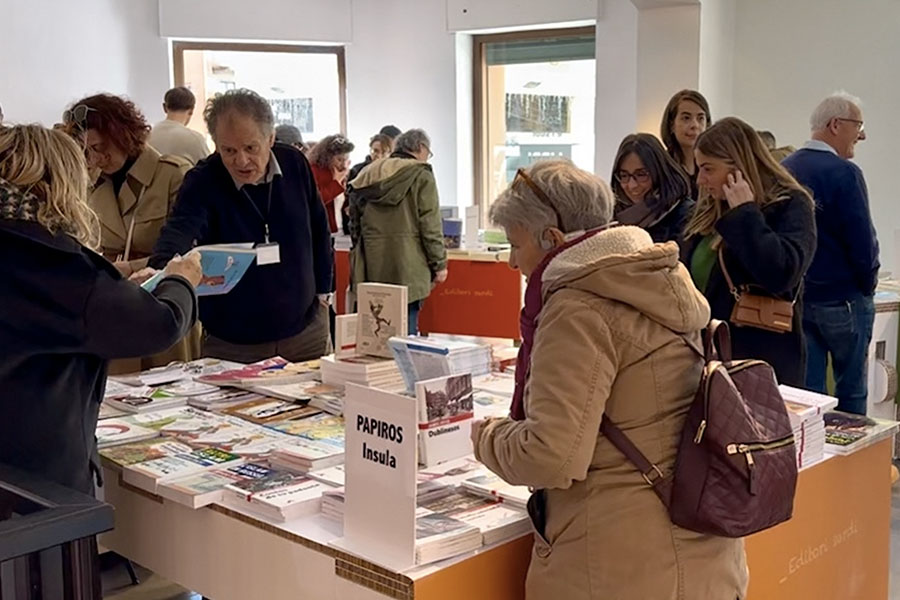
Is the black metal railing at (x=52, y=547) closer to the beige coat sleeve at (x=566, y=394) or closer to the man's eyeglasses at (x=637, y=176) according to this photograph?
the beige coat sleeve at (x=566, y=394)

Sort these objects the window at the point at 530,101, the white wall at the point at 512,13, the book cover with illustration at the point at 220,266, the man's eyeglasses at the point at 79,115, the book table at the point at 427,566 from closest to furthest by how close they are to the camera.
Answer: the book table at the point at 427,566 < the book cover with illustration at the point at 220,266 < the man's eyeglasses at the point at 79,115 < the white wall at the point at 512,13 < the window at the point at 530,101

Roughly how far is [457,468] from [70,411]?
76cm

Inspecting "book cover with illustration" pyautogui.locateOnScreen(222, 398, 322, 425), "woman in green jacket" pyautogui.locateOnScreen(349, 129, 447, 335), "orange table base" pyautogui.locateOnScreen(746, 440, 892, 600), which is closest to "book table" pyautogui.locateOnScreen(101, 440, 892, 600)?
"orange table base" pyautogui.locateOnScreen(746, 440, 892, 600)

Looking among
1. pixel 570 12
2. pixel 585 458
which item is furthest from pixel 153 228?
pixel 570 12

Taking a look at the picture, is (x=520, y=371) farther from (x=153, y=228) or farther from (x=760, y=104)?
(x=760, y=104)

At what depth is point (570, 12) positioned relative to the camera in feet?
25.2

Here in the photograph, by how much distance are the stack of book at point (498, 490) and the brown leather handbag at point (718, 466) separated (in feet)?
1.05

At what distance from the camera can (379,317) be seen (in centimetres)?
261

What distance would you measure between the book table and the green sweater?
308 cm

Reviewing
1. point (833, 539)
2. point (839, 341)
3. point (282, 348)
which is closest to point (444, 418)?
point (833, 539)

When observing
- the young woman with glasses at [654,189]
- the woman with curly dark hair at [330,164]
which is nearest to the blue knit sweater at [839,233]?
the young woman with glasses at [654,189]

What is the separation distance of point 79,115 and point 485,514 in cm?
196

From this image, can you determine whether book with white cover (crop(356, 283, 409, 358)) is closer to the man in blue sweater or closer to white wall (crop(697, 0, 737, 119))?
the man in blue sweater

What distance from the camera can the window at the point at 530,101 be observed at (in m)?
8.23
